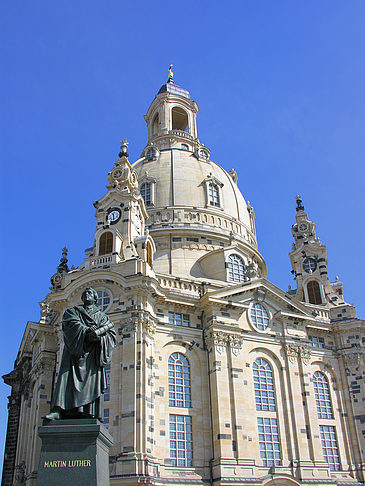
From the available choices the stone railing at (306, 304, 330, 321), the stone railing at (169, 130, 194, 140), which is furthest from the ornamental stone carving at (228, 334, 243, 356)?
the stone railing at (169, 130, 194, 140)

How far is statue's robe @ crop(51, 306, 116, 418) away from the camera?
1134 cm

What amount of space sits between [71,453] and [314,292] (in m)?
39.9

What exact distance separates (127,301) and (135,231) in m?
7.60

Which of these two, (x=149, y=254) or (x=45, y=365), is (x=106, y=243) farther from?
(x=45, y=365)

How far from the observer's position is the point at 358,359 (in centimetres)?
4166

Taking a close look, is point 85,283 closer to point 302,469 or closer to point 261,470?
point 261,470

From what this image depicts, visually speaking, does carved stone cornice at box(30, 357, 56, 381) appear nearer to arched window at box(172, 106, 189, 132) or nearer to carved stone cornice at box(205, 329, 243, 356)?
carved stone cornice at box(205, 329, 243, 356)

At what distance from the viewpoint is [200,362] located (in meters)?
36.6

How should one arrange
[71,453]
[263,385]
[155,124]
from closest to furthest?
[71,453] < [263,385] < [155,124]

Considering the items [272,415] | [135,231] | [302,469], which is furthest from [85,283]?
[302,469]

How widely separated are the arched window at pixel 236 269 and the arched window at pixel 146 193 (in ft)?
34.1

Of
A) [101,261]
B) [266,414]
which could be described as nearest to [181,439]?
[266,414]

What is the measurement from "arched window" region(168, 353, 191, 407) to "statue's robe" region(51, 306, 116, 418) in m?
A: 23.6

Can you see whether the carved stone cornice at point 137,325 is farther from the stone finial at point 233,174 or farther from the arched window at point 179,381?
the stone finial at point 233,174
